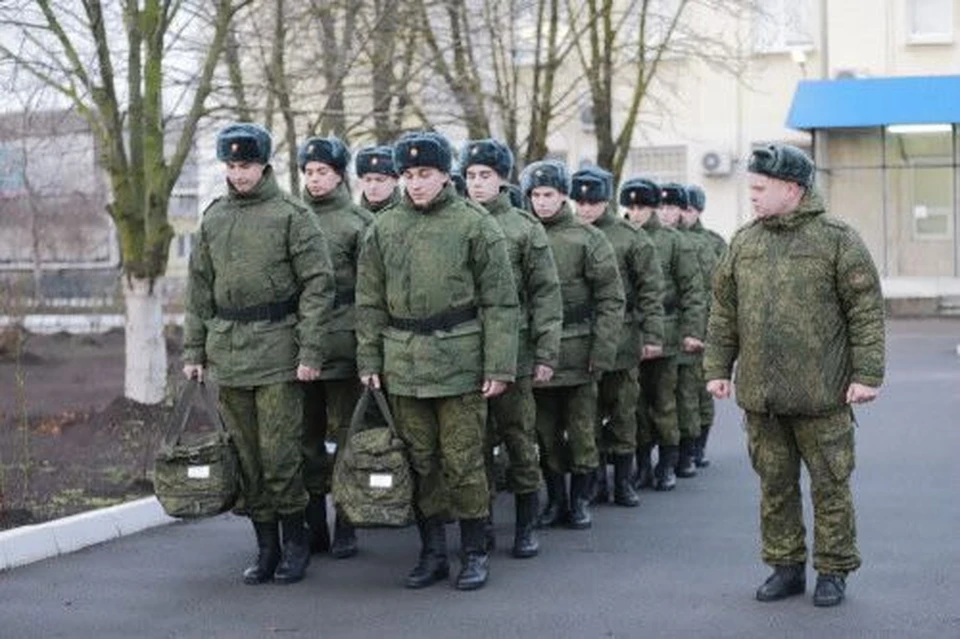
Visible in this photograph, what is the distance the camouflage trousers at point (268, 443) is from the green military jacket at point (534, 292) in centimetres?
121

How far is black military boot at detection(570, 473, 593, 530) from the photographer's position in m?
9.84

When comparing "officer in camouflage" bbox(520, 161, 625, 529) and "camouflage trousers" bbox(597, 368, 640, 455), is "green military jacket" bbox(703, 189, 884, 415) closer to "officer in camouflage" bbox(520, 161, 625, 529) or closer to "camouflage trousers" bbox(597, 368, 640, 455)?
"officer in camouflage" bbox(520, 161, 625, 529)

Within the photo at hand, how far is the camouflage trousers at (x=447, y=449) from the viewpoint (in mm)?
8039

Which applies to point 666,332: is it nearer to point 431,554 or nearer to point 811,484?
point 431,554

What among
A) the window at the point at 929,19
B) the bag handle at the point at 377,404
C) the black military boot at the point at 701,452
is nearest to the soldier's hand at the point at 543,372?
the bag handle at the point at 377,404

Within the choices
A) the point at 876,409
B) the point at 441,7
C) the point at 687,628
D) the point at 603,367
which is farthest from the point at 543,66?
the point at 687,628

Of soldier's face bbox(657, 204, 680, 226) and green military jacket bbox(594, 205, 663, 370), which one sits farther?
soldier's face bbox(657, 204, 680, 226)

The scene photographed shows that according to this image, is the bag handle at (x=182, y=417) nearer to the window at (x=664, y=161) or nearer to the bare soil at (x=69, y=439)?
the bare soil at (x=69, y=439)

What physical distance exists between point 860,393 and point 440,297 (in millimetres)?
1961

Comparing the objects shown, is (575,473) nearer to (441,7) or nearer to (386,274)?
(386,274)

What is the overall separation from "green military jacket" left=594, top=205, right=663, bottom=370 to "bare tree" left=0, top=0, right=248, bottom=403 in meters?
4.68

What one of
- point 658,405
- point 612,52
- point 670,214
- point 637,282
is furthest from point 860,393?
point 612,52

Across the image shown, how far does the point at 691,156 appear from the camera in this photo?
3612 centimetres

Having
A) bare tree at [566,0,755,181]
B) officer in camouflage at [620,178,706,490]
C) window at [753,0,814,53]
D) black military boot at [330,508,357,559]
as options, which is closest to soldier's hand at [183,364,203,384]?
black military boot at [330,508,357,559]
